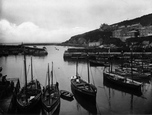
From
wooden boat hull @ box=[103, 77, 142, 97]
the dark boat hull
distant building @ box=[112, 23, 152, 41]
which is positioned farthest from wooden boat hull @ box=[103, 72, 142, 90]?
distant building @ box=[112, 23, 152, 41]

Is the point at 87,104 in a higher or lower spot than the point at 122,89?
lower

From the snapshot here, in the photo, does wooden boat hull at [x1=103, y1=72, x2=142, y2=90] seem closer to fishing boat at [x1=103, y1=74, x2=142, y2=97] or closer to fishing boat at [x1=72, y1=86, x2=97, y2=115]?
fishing boat at [x1=103, y1=74, x2=142, y2=97]

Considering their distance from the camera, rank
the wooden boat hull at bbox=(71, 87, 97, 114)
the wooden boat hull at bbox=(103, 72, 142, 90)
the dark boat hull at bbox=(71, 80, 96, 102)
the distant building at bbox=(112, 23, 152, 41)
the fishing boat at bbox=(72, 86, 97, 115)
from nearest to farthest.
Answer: the fishing boat at bbox=(72, 86, 97, 115), the wooden boat hull at bbox=(71, 87, 97, 114), the dark boat hull at bbox=(71, 80, 96, 102), the wooden boat hull at bbox=(103, 72, 142, 90), the distant building at bbox=(112, 23, 152, 41)

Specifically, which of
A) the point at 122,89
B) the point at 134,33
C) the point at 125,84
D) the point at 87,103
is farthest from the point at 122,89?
the point at 134,33

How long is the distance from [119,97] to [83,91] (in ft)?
8.81

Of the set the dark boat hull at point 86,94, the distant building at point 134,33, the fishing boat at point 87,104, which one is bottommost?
the fishing boat at point 87,104

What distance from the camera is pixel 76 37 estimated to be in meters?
93.8

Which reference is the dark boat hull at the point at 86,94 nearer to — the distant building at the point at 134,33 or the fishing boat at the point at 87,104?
the fishing boat at the point at 87,104

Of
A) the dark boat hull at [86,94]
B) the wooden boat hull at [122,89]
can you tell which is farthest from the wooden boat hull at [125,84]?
the dark boat hull at [86,94]

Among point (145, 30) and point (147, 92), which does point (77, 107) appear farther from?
point (145, 30)

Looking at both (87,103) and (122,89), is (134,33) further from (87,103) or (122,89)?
(87,103)

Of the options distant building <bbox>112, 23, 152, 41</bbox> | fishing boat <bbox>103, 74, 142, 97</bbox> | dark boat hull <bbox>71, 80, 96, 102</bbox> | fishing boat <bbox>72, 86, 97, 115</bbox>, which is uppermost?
distant building <bbox>112, 23, 152, 41</bbox>

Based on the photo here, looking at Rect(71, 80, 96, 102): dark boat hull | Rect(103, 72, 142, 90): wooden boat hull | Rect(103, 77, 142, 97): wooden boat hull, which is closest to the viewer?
Rect(71, 80, 96, 102): dark boat hull

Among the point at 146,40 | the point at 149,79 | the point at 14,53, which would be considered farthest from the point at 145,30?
the point at 14,53
